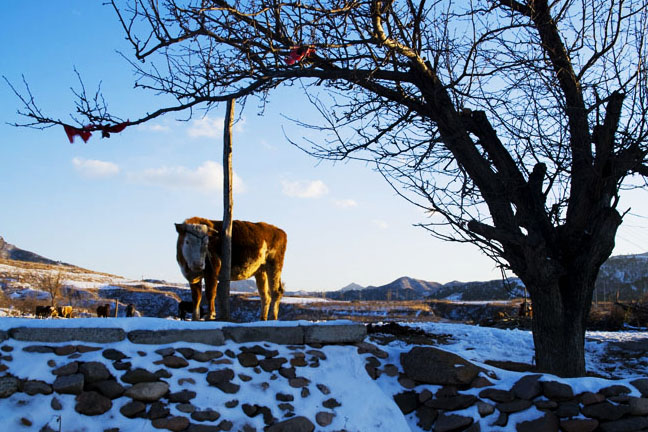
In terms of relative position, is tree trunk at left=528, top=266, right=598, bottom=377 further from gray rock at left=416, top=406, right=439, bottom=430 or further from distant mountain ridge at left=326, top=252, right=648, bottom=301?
distant mountain ridge at left=326, top=252, right=648, bottom=301

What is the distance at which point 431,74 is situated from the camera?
6332mm

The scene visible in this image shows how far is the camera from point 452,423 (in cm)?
487

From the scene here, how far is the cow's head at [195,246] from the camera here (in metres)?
9.41

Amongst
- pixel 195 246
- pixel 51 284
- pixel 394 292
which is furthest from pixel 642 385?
pixel 394 292

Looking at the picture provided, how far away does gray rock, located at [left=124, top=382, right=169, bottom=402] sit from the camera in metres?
4.51

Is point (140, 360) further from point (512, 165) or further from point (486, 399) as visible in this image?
point (512, 165)

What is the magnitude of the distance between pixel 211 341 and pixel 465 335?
254 inches

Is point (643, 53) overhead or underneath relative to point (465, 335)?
overhead

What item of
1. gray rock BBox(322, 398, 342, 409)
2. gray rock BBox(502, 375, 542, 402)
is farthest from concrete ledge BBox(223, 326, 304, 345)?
gray rock BBox(502, 375, 542, 402)

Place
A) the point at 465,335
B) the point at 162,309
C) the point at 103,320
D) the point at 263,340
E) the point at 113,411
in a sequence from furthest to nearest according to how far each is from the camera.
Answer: the point at 162,309
the point at 465,335
the point at 263,340
the point at 103,320
the point at 113,411

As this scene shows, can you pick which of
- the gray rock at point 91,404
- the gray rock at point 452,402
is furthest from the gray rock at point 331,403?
the gray rock at point 91,404

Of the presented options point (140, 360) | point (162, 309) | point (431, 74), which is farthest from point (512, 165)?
point (162, 309)

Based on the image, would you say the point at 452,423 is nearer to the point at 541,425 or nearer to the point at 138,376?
the point at 541,425

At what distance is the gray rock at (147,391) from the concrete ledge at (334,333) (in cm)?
175
